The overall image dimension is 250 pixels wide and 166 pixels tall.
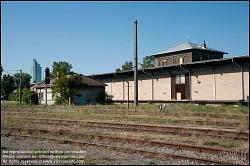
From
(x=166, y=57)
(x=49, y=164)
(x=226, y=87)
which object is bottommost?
(x=49, y=164)

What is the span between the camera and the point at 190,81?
36875 mm

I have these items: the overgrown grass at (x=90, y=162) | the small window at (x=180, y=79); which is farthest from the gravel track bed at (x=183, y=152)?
the small window at (x=180, y=79)

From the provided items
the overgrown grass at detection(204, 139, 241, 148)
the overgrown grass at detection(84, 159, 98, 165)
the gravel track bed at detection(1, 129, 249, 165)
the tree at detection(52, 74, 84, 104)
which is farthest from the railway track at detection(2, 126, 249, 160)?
the tree at detection(52, 74, 84, 104)

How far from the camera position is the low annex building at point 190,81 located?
1262 inches

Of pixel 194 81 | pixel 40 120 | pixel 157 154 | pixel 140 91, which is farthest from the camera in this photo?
pixel 140 91

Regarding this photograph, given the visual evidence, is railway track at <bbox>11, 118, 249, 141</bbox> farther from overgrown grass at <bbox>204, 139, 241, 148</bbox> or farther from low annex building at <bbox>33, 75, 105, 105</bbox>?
low annex building at <bbox>33, 75, 105, 105</bbox>

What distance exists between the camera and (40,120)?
19734 mm

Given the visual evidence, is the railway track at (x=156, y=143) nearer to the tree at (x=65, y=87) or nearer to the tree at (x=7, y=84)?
the tree at (x=65, y=87)

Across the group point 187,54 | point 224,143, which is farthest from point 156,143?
point 187,54

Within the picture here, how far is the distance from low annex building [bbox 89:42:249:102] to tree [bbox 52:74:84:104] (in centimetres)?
620

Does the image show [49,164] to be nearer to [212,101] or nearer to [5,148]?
[5,148]

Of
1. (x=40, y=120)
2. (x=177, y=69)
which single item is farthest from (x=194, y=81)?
(x=40, y=120)

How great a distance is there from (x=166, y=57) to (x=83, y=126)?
41.9m

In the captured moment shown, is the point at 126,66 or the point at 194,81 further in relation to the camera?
the point at 126,66
